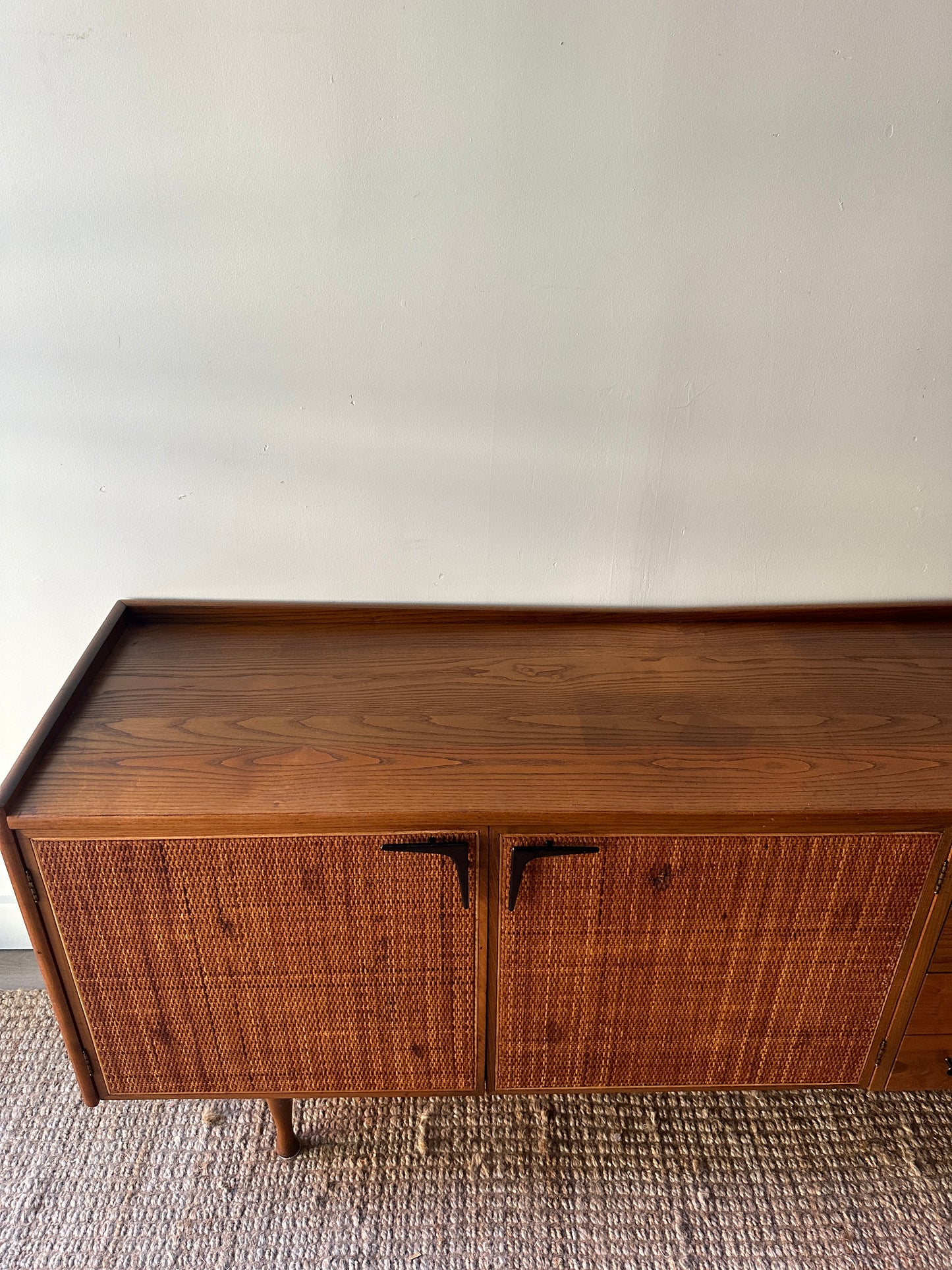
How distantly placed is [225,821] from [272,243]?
59 cm

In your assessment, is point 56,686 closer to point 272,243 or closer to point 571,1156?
point 272,243

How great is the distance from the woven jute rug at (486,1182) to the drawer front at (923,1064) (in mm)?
168

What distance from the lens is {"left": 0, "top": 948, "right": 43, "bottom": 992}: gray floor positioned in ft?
4.49

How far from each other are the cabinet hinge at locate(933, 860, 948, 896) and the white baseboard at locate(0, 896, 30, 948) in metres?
1.19

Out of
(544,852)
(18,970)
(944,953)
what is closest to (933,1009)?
(944,953)

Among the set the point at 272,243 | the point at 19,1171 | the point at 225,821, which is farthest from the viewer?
the point at 19,1171

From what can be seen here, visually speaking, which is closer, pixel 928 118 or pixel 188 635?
pixel 928 118

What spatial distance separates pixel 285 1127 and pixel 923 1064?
723 millimetres

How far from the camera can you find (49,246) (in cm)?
99

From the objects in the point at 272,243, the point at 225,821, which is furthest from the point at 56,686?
the point at 272,243

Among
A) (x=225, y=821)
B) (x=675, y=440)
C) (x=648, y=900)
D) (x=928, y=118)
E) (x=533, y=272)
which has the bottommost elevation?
(x=648, y=900)

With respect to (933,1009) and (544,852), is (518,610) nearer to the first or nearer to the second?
(544,852)

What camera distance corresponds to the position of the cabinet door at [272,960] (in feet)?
2.94

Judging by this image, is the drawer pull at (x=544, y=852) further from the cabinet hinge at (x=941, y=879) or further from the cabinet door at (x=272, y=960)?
the cabinet hinge at (x=941, y=879)
